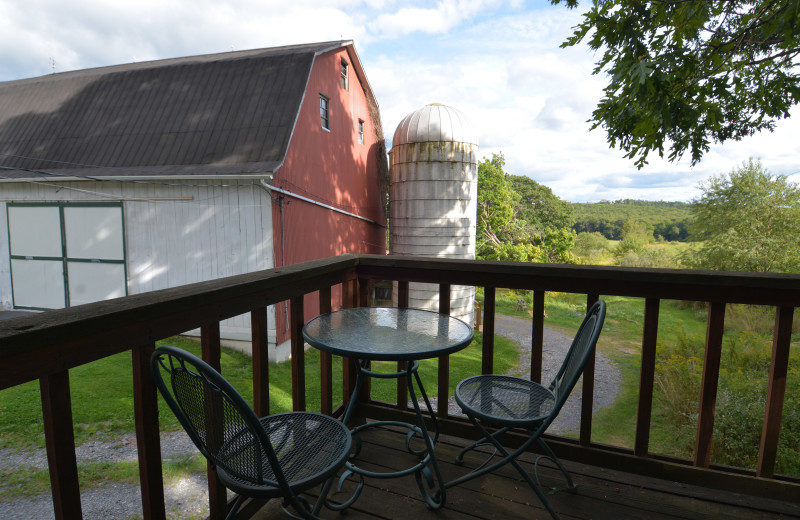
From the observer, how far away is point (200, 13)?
47.0 ft

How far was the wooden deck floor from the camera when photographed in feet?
5.46

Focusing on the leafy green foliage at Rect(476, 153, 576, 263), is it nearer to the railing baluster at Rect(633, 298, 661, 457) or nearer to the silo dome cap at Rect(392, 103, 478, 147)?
the silo dome cap at Rect(392, 103, 478, 147)

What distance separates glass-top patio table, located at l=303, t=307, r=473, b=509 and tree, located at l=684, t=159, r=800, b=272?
42.5 ft

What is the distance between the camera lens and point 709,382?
1828 millimetres

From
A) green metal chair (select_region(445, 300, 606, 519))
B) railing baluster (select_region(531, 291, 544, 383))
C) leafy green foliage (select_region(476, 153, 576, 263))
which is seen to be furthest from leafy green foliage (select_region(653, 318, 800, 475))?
leafy green foliage (select_region(476, 153, 576, 263))

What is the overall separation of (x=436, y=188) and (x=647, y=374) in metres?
8.84

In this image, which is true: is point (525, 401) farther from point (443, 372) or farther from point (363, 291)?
point (363, 291)

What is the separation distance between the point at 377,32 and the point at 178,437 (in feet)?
32.7

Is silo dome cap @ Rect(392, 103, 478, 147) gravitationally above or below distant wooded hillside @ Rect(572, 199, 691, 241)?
above

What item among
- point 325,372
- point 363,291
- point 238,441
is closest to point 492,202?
point 363,291

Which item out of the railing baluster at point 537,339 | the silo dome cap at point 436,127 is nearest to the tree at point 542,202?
the silo dome cap at point 436,127

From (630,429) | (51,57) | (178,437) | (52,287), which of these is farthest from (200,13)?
(630,429)

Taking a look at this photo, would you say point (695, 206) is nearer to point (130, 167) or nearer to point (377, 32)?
point (377, 32)

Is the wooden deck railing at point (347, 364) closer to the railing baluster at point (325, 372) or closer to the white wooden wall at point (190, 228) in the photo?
the railing baluster at point (325, 372)
